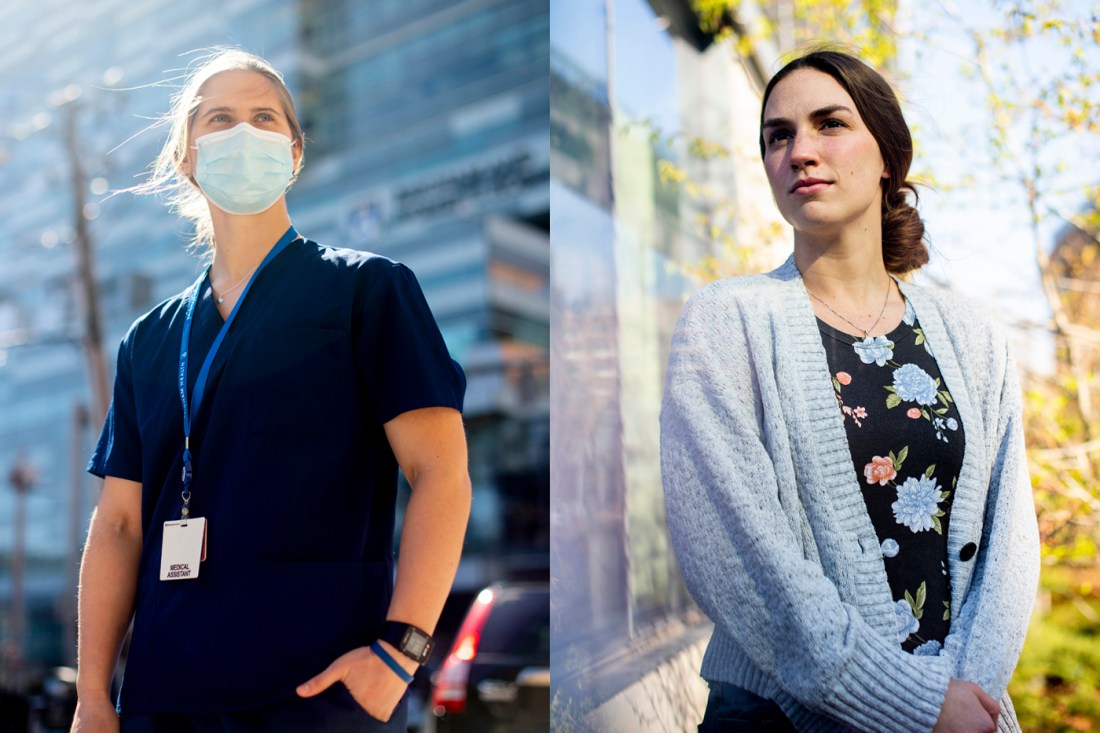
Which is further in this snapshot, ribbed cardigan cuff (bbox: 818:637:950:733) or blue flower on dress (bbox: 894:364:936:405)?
blue flower on dress (bbox: 894:364:936:405)

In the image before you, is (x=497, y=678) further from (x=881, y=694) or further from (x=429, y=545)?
(x=881, y=694)

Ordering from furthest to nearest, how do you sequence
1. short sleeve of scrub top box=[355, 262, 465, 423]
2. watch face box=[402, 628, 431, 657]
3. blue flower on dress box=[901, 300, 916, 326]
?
blue flower on dress box=[901, 300, 916, 326]
short sleeve of scrub top box=[355, 262, 465, 423]
watch face box=[402, 628, 431, 657]

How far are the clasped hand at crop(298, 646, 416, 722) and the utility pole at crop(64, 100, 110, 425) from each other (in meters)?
8.02

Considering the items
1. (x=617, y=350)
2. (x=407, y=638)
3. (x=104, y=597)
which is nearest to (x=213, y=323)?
(x=104, y=597)

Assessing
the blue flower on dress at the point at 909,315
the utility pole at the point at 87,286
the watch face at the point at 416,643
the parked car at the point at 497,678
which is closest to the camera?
the watch face at the point at 416,643

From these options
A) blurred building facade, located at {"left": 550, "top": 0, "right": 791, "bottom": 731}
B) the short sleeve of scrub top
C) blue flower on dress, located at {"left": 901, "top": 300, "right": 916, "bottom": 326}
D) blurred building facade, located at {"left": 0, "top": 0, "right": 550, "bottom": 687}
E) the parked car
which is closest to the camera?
the short sleeve of scrub top

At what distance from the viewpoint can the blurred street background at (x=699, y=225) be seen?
1.89 metres

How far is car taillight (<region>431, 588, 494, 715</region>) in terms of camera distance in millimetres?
5133

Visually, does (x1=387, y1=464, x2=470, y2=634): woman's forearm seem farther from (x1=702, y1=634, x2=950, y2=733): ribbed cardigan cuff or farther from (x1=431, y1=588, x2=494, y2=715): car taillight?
(x1=431, y1=588, x2=494, y2=715): car taillight

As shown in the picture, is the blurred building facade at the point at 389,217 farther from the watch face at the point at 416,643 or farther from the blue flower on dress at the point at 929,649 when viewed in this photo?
the blue flower on dress at the point at 929,649

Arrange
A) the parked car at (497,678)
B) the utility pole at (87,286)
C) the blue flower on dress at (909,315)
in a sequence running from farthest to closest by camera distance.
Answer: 1. the utility pole at (87,286)
2. the parked car at (497,678)
3. the blue flower on dress at (909,315)

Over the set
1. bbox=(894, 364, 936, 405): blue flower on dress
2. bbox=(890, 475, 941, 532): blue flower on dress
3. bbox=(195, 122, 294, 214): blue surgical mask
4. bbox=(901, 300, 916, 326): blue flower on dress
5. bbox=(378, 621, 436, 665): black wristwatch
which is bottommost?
bbox=(378, 621, 436, 665): black wristwatch

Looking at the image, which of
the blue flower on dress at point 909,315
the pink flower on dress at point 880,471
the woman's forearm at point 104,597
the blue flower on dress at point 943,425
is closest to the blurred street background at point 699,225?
the blue flower on dress at point 909,315

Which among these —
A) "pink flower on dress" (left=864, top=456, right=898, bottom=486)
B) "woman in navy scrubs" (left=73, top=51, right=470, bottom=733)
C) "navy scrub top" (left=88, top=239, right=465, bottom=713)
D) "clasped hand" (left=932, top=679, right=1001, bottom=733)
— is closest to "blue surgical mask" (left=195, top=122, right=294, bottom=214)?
"woman in navy scrubs" (left=73, top=51, right=470, bottom=733)
